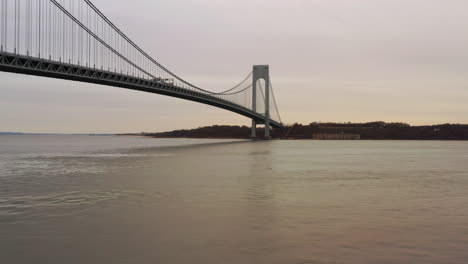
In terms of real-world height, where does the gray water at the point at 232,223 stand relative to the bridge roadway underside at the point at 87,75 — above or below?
below

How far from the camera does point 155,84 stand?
5500 centimetres

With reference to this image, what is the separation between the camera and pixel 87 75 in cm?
4266

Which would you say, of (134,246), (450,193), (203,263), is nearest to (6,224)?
(134,246)

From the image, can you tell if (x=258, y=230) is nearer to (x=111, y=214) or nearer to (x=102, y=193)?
(x=111, y=214)

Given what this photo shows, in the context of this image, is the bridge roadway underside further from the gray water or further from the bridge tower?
the bridge tower

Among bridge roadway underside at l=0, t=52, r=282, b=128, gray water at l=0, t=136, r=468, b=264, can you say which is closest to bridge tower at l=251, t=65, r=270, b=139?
bridge roadway underside at l=0, t=52, r=282, b=128

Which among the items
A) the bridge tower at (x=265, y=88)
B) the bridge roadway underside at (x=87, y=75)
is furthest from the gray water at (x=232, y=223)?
the bridge tower at (x=265, y=88)

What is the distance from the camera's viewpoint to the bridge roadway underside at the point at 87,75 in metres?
35.2

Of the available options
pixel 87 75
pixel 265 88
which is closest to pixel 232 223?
pixel 87 75

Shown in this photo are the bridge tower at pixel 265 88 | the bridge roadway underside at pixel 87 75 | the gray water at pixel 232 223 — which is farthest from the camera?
the bridge tower at pixel 265 88

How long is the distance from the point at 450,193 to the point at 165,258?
10.3m

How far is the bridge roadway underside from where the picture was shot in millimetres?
35250

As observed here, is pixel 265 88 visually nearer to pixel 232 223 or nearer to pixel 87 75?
pixel 87 75

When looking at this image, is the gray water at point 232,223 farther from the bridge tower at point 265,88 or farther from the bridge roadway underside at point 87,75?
the bridge tower at point 265,88
